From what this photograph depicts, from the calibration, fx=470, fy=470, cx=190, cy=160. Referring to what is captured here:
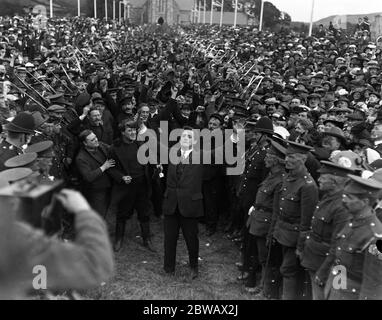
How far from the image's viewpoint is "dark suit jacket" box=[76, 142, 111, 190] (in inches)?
261

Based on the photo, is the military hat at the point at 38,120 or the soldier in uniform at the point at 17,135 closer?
the soldier in uniform at the point at 17,135

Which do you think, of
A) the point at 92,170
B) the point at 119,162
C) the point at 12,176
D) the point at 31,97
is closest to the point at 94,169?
the point at 92,170

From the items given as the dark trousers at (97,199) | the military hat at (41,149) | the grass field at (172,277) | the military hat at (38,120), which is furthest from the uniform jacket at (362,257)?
the military hat at (38,120)

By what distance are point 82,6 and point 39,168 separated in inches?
2213

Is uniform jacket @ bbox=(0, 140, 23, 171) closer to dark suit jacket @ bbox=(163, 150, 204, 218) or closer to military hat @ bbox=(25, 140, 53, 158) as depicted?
military hat @ bbox=(25, 140, 53, 158)

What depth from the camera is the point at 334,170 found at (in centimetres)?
449

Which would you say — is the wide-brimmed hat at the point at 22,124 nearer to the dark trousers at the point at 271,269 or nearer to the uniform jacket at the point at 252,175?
the uniform jacket at the point at 252,175

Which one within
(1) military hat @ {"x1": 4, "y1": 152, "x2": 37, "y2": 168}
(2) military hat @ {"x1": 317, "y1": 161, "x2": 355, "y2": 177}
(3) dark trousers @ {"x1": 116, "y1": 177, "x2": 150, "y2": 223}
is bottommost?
(3) dark trousers @ {"x1": 116, "y1": 177, "x2": 150, "y2": 223}

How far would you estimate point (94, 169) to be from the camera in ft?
22.1

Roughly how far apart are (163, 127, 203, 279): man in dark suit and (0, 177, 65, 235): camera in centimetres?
381

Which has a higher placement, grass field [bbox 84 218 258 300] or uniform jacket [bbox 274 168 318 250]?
uniform jacket [bbox 274 168 318 250]

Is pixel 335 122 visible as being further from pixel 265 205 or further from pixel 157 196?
pixel 157 196

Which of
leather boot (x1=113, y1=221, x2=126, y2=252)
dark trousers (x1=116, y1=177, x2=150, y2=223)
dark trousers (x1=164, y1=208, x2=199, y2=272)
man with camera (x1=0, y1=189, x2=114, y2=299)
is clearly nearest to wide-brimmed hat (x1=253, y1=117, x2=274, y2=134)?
dark trousers (x1=164, y1=208, x2=199, y2=272)

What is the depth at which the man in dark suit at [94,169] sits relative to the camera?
664cm
